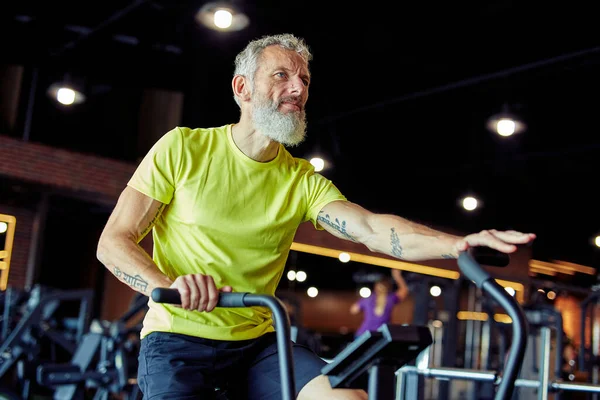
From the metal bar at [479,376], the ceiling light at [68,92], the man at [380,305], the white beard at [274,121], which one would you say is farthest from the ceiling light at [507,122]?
the white beard at [274,121]

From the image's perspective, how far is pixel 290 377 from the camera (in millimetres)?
1225

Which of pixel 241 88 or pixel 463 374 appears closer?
pixel 241 88

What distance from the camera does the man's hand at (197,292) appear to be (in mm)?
1330

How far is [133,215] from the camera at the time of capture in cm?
178

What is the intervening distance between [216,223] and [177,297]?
0.52 m

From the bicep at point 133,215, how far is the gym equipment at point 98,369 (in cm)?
283

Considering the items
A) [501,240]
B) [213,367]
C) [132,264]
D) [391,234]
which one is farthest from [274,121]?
[501,240]

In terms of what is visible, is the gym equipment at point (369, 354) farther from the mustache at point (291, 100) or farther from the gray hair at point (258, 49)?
the gray hair at point (258, 49)

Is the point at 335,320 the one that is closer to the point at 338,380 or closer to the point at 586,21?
the point at 586,21

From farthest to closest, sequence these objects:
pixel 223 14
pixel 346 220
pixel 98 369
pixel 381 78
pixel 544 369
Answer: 1. pixel 381 78
2. pixel 223 14
3. pixel 98 369
4. pixel 544 369
5. pixel 346 220

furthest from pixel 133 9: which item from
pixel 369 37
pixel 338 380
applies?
pixel 338 380

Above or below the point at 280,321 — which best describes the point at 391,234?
above

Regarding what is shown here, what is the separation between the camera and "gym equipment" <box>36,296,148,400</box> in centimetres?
465

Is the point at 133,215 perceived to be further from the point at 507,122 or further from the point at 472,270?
the point at 507,122
